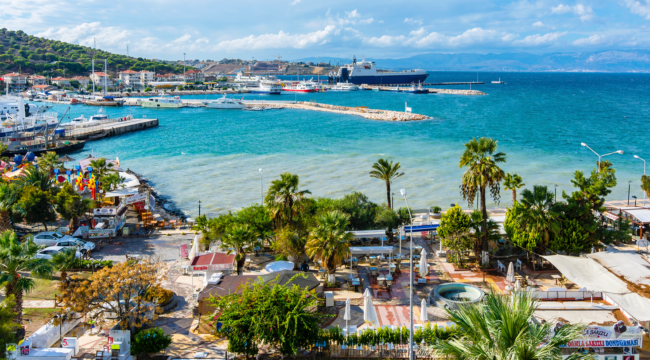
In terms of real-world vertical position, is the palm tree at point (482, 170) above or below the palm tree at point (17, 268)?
above

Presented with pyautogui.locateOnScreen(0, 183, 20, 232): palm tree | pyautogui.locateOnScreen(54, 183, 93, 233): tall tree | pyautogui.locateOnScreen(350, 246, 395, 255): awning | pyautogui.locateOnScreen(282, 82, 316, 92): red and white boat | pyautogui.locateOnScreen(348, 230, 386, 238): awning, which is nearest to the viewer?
pyautogui.locateOnScreen(350, 246, 395, 255): awning

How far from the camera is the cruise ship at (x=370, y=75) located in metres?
192

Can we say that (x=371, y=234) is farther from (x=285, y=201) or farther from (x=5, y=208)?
(x=5, y=208)

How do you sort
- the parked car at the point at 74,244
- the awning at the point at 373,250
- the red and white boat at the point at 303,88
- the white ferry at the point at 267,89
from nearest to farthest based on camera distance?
the awning at the point at 373,250 → the parked car at the point at 74,244 → the white ferry at the point at 267,89 → the red and white boat at the point at 303,88

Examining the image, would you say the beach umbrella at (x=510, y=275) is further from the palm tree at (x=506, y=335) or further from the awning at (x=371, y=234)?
the palm tree at (x=506, y=335)

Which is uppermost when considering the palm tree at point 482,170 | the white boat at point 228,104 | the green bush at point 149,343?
the white boat at point 228,104

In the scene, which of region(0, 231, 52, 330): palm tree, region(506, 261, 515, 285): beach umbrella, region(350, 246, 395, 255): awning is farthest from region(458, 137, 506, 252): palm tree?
region(0, 231, 52, 330): palm tree

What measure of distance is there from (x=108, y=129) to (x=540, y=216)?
72.9 m

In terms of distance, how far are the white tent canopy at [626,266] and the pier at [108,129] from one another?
70.5 meters

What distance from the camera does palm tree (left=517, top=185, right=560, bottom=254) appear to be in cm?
2075

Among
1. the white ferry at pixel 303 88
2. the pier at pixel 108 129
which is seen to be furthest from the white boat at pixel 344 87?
the pier at pixel 108 129

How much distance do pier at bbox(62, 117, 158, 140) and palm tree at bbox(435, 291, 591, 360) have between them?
72.8 m

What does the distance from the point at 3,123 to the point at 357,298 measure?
61961 millimetres

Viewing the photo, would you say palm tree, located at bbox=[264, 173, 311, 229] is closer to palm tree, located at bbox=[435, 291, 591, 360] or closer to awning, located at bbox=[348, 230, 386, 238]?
awning, located at bbox=[348, 230, 386, 238]
